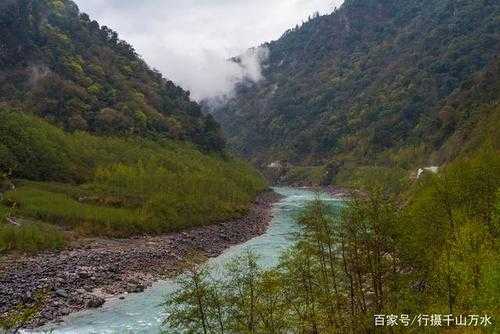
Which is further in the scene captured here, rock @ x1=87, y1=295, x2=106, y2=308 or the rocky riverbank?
rock @ x1=87, y1=295, x2=106, y2=308

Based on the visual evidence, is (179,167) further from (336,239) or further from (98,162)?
(336,239)

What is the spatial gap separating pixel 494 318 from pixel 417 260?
12980 millimetres

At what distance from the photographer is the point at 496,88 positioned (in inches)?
6801

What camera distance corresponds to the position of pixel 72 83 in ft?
513

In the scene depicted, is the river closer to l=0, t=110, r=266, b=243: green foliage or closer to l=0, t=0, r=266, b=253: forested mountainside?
l=0, t=0, r=266, b=253: forested mountainside

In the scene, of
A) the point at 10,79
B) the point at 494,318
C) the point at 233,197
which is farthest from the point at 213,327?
Answer: the point at 10,79

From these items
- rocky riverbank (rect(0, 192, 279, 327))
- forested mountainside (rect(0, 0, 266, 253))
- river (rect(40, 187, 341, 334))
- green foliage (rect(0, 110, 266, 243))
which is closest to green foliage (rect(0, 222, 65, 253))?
forested mountainside (rect(0, 0, 266, 253))

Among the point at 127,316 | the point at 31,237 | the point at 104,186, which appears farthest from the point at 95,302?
the point at 104,186

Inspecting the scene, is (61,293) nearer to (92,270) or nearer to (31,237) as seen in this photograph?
(92,270)

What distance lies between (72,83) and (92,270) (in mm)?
102872

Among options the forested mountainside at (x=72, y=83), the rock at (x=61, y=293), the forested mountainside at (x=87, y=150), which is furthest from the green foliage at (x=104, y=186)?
the rock at (x=61, y=293)

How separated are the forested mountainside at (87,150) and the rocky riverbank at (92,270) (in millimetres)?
3871

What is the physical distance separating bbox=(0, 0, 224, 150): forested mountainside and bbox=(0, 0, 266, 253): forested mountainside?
34 cm

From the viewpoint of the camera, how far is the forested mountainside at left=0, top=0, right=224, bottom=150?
143375 millimetres
